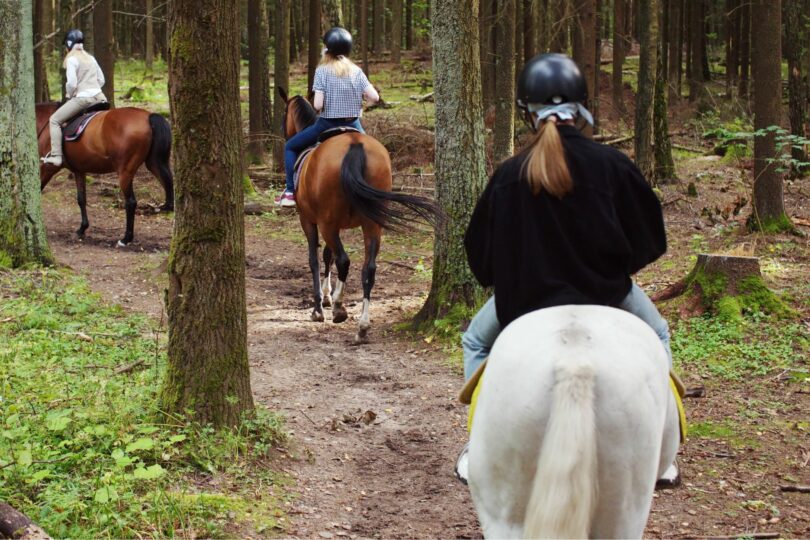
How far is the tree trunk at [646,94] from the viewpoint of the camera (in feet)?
51.3

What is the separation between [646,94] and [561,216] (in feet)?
44.8

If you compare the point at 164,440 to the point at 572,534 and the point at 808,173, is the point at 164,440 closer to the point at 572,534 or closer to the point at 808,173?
the point at 572,534

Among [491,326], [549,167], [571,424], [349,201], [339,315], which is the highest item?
[549,167]

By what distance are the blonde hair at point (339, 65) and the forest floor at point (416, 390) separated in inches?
109

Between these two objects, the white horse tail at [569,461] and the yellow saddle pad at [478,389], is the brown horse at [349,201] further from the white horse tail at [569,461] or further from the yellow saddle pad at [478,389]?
the white horse tail at [569,461]

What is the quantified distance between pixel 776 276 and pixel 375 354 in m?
4.71

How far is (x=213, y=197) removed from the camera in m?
4.88

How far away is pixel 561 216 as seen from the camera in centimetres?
306

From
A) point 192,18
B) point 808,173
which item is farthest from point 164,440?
point 808,173

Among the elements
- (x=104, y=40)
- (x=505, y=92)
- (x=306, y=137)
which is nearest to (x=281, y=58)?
(x=104, y=40)

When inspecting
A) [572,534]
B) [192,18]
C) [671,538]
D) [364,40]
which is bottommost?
[671,538]

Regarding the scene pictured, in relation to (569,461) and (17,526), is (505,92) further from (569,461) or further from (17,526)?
(569,461)

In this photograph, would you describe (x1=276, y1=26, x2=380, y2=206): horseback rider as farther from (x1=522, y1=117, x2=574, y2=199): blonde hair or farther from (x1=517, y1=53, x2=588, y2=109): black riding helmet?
(x1=522, y1=117, x2=574, y2=199): blonde hair

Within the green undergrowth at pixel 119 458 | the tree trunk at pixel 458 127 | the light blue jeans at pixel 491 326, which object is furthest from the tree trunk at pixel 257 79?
the light blue jeans at pixel 491 326
